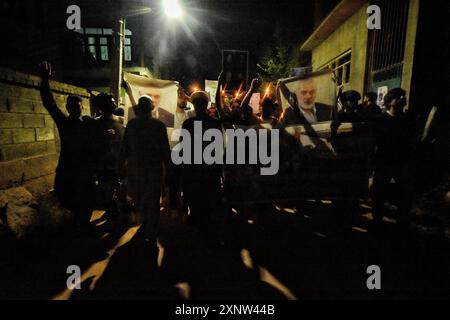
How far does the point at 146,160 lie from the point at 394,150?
3.87 m

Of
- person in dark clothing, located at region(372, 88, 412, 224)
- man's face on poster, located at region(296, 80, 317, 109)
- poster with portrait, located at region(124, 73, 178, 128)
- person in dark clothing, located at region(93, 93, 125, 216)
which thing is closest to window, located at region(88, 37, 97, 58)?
poster with portrait, located at region(124, 73, 178, 128)

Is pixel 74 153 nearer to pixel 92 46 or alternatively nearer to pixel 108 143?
pixel 108 143

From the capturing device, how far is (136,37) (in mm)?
22359

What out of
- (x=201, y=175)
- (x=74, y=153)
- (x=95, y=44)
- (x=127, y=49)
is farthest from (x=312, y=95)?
(x=95, y=44)

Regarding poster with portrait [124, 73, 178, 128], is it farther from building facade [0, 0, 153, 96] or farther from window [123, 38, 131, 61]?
window [123, 38, 131, 61]

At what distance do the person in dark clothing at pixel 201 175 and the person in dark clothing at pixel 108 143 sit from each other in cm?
132

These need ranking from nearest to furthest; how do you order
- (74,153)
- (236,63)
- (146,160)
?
(146,160) → (74,153) → (236,63)

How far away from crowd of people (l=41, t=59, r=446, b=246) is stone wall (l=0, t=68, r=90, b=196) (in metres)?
1.43

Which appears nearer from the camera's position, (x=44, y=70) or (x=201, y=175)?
(x=44, y=70)

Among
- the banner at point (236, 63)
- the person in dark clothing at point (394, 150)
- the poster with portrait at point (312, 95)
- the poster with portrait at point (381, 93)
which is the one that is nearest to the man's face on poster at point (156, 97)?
the poster with portrait at point (312, 95)

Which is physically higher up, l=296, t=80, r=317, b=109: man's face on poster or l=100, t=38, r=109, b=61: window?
l=100, t=38, r=109, b=61: window

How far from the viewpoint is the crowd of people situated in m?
3.76

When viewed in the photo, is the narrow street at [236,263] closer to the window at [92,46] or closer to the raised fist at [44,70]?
the raised fist at [44,70]

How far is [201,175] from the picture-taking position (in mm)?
4156
